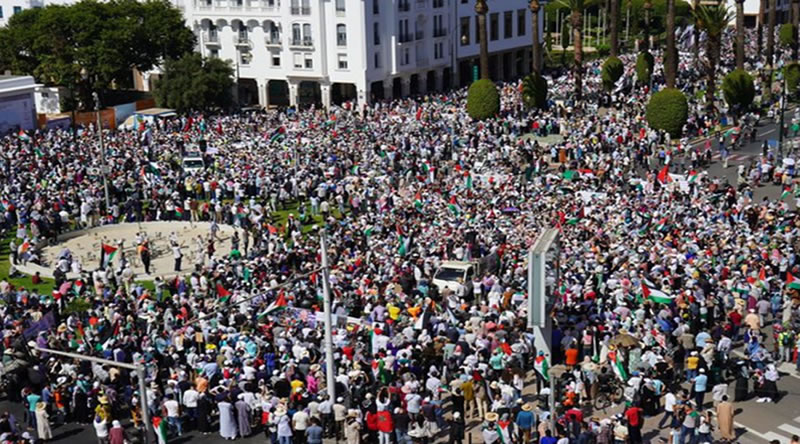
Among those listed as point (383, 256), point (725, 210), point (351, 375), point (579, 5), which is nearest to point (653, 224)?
point (725, 210)

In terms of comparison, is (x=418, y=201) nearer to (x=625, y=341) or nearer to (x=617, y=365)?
(x=625, y=341)

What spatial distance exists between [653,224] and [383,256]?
9558 millimetres

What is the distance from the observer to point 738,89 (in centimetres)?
6119

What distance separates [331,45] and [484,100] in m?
19.8

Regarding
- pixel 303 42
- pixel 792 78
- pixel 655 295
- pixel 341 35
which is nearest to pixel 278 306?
pixel 655 295

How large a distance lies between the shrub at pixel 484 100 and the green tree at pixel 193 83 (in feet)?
66.2

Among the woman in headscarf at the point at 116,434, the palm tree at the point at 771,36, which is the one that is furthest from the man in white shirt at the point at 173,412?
the palm tree at the point at 771,36

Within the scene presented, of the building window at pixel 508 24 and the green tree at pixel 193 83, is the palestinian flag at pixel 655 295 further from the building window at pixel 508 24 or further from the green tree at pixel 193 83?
the building window at pixel 508 24

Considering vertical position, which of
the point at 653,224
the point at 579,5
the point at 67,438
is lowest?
the point at 67,438

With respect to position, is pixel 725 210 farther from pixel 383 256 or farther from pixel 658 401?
pixel 658 401

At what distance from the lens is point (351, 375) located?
2617 cm

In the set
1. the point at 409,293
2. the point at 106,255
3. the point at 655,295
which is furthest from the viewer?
the point at 106,255

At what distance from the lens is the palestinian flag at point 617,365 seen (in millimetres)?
26172

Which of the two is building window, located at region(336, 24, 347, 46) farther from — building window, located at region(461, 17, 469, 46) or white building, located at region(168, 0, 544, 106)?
building window, located at region(461, 17, 469, 46)
